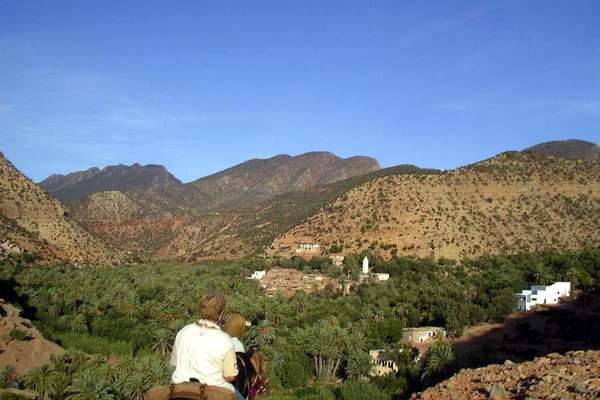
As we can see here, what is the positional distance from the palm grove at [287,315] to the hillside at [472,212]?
5.40 m

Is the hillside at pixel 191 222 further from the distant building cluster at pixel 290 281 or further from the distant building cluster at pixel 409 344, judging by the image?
the distant building cluster at pixel 409 344

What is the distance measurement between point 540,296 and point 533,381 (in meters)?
47.9

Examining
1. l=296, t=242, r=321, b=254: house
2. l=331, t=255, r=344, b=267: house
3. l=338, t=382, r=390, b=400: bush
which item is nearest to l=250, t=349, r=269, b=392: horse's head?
l=338, t=382, r=390, b=400: bush

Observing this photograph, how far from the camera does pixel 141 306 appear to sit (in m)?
52.2

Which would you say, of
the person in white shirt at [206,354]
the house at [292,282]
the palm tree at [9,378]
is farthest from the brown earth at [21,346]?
the person in white shirt at [206,354]

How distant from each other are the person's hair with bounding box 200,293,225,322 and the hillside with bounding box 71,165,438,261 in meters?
101

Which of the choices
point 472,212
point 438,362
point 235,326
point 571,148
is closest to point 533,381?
point 235,326

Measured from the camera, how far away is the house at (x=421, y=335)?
155ft

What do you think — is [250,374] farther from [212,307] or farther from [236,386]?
[212,307]

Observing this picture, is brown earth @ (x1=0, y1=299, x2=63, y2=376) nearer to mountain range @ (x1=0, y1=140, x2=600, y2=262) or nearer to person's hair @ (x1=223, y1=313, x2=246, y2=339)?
person's hair @ (x1=223, y1=313, x2=246, y2=339)

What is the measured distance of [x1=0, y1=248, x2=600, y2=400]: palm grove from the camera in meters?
31.3

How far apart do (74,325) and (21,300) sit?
7.29 meters

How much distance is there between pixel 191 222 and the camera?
5428 inches

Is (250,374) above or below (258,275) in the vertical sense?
above
